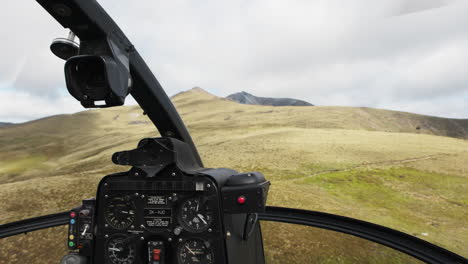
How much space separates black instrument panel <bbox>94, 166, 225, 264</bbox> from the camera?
3.61 metres

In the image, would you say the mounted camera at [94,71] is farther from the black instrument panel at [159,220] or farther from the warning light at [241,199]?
the warning light at [241,199]

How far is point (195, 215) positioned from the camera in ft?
12.1

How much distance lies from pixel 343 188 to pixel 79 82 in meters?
16.0

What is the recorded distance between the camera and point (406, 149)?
3069 cm

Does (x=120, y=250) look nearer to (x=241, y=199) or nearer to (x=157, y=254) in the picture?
(x=157, y=254)

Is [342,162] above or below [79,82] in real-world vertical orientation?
below

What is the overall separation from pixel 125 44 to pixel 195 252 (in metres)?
2.67

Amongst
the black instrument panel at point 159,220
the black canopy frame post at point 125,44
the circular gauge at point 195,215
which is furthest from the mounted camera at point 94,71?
the circular gauge at point 195,215

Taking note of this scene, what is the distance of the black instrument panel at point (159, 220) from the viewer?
11.8ft

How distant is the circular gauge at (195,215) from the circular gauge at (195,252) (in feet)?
0.58

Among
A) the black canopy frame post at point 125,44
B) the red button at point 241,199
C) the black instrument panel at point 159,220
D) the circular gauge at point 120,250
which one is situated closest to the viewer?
the black canopy frame post at point 125,44

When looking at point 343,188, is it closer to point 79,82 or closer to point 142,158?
point 142,158

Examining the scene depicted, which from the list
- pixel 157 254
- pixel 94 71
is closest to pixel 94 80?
pixel 94 71

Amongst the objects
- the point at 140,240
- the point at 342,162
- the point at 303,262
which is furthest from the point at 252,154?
the point at 140,240
